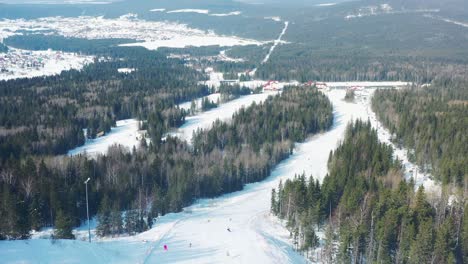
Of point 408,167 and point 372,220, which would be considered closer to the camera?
point 372,220

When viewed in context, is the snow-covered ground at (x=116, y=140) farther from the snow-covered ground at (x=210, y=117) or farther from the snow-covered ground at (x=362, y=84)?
the snow-covered ground at (x=362, y=84)

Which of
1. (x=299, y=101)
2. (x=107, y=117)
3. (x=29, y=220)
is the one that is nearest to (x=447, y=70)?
(x=299, y=101)

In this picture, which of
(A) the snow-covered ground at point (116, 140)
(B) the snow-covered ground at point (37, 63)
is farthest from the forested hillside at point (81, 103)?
(B) the snow-covered ground at point (37, 63)

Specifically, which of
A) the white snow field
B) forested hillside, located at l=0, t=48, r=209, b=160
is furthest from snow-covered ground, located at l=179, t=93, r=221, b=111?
the white snow field

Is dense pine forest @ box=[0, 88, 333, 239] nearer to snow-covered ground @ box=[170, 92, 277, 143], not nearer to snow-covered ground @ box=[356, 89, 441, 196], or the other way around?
snow-covered ground @ box=[170, 92, 277, 143]

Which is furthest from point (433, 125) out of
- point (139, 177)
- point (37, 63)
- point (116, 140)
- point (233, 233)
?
point (37, 63)

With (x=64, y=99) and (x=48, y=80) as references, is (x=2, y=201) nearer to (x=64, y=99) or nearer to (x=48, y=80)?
(x=64, y=99)

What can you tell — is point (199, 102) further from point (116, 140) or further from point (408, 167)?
point (408, 167)
